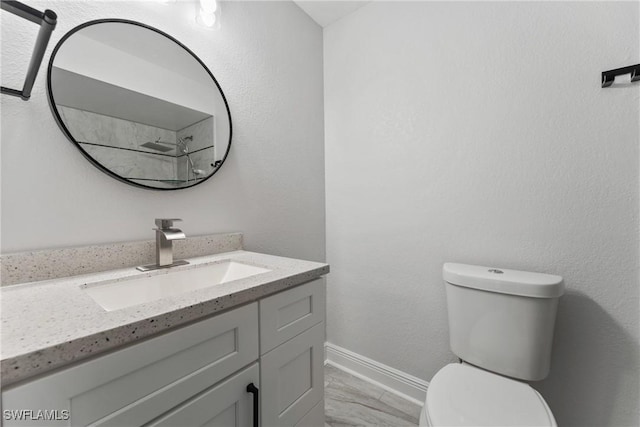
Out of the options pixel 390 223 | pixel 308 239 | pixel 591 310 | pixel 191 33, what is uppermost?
pixel 191 33

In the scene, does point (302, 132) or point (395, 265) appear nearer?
point (395, 265)

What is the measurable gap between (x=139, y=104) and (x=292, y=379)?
1.10 metres

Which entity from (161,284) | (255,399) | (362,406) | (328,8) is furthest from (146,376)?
(328,8)

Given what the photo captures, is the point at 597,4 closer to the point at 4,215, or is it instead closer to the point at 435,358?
the point at 435,358

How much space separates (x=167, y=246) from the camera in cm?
94

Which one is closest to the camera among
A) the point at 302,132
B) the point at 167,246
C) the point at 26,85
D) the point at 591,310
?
the point at 26,85

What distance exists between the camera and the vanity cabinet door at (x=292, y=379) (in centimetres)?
75

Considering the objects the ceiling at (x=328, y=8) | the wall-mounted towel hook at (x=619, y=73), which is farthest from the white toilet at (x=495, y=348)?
the ceiling at (x=328, y=8)

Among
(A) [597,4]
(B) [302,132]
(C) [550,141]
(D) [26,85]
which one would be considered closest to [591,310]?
(C) [550,141]

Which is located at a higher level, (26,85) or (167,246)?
(26,85)

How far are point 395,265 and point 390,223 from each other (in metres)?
0.24

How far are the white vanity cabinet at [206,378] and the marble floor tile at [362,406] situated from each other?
21.7 inches

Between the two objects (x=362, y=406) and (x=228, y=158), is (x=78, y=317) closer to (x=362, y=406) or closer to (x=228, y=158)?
(x=228, y=158)

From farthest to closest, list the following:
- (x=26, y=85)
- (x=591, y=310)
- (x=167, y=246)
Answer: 1. (x=591, y=310)
2. (x=167, y=246)
3. (x=26, y=85)
